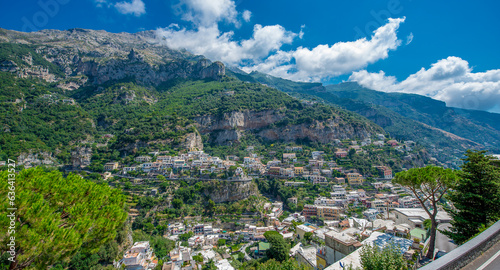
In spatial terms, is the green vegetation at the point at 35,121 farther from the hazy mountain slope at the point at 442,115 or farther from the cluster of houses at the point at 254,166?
the hazy mountain slope at the point at 442,115

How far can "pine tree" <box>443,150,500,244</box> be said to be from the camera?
826 centimetres

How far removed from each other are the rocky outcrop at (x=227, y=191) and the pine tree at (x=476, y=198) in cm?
3220

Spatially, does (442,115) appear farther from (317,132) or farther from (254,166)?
(254,166)

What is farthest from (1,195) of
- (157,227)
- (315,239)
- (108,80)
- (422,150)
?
(108,80)

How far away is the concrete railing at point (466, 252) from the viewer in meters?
4.17

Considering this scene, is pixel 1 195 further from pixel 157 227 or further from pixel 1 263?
pixel 157 227

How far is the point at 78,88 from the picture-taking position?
288ft

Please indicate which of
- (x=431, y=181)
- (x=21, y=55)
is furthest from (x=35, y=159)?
(x=21, y=55)

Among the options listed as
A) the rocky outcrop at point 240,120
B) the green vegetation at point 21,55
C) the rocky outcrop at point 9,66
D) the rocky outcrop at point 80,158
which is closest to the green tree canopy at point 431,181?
the rocky outcrop at point 80,158

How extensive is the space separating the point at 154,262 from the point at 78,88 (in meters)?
95.6

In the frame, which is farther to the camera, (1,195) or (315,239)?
(315,239)

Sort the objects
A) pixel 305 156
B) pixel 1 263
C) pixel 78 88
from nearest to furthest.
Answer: pixel 1 263 → pixel 305 156 → pixel 78 88

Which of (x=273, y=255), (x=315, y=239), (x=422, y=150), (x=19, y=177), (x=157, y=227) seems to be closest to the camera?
(x=19, y=177)

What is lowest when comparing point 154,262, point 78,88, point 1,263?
point 154,262
